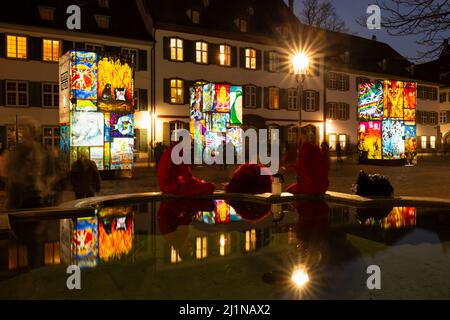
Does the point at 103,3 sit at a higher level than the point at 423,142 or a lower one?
higher

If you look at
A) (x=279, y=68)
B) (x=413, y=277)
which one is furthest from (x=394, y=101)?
(x=413, y=277)

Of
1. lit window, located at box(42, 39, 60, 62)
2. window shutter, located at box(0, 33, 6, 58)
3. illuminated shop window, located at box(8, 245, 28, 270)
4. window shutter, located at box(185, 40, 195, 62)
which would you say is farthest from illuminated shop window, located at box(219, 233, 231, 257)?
window shutter, located at box(185, 40, 195, 62)

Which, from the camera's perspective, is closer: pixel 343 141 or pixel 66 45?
pixel 66 45

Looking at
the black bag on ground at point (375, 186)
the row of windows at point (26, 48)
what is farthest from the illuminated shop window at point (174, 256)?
the row of windows at point (26, 48)

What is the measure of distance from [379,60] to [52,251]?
4366 cm

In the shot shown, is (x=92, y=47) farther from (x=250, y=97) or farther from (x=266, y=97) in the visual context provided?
(x=266, y=97)

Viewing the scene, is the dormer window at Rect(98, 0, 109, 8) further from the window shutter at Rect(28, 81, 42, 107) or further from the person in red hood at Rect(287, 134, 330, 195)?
the person in red hood at Rect(287, 134, 330, 195)

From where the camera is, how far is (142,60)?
29.2 metres

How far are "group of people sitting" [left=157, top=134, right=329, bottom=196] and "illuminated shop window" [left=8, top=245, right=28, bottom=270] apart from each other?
532cm

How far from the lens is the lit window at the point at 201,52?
104 feet

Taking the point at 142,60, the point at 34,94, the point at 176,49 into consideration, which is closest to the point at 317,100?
the point at 176,49

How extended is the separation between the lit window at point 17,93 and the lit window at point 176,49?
9.62m

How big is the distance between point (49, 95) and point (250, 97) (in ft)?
47.8

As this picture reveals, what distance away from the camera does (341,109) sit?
129 ft
